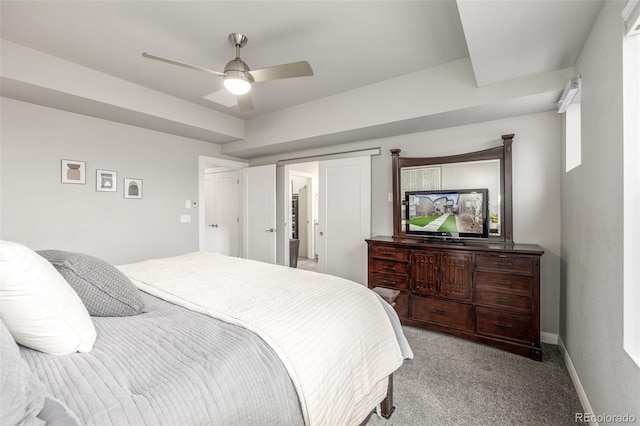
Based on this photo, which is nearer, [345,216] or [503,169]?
[503,169]

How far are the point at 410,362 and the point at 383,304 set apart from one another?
3.15 ft

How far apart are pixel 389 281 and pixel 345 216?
116cm

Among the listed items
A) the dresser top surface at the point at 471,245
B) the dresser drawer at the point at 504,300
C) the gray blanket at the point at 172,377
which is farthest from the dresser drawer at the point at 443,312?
the gray blanket at the point at 172,377

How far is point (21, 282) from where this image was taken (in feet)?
2.56

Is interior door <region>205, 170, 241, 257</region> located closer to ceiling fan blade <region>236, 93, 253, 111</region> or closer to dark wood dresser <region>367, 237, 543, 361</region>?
ceiling fan blade <region>236, 93, 253, 111</region>

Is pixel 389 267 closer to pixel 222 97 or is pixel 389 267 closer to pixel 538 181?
pixel 538 181

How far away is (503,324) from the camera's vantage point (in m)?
2.46

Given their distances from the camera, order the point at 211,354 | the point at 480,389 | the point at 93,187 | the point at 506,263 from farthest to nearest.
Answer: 1. the point at 93,187
2. the point at 506,263
3. the point at 480,389
4. the point at 211,354

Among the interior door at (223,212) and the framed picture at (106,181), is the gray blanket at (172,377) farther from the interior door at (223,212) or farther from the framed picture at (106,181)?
the interior door at (223,212)

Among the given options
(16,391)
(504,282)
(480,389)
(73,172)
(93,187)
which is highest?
(73,172)

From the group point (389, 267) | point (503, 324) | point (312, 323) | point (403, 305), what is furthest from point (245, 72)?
point (503, 324)

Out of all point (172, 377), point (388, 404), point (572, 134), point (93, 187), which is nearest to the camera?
point (172, 377)

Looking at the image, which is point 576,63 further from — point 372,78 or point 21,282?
point 21,282

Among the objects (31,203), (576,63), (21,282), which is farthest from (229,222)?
(576,63)
